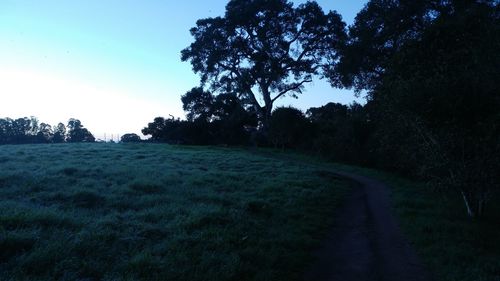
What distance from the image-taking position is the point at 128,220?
29.4ft

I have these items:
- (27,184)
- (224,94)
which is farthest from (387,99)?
(224,94)

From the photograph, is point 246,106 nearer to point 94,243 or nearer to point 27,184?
point 27,184

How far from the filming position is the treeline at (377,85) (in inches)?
442

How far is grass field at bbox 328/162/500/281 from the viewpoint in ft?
23.4

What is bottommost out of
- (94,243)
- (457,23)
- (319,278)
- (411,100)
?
(319,278)

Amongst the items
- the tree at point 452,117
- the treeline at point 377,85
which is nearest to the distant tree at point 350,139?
the treeline at point 377,85

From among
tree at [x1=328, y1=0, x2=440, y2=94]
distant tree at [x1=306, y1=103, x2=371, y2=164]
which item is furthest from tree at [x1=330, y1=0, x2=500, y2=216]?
distant tree at [x1=306, y1=103, x2=371, y2=164]

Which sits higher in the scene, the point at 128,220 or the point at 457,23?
the point at 457,23

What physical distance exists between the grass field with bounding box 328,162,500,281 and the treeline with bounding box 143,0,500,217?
0.96 m

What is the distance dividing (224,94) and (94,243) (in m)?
50.9

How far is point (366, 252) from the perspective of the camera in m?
8.21

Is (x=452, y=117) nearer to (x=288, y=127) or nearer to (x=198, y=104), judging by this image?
(x=288, y=127)

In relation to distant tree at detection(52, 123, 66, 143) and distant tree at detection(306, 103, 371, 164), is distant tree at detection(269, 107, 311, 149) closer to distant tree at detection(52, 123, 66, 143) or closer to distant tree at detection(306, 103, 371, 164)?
distant tree at detection(306, 103, 371, 164)

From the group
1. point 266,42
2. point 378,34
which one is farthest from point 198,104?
point 378,34
